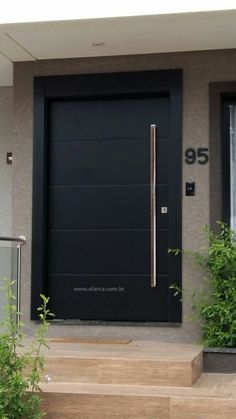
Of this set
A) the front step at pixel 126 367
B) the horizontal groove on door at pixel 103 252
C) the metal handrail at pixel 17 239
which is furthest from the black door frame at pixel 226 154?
the metal handrail at pixel 17 239

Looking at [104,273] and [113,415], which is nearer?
[113,415]

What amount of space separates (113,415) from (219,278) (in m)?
1.63

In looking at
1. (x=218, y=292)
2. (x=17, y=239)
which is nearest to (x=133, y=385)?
(x=218, y=292)

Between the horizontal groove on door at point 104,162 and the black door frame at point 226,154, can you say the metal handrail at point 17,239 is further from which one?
the black door frame at point 226,154

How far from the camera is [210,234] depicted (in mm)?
6098

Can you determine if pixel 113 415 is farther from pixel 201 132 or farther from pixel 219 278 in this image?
pixel 201 132

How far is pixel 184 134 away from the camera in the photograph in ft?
20.8

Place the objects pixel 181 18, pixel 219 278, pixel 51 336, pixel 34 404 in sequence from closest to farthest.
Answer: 1. pixel 34 404
2. pixel 181 18
3. pixel 219 278
4. pixel 51 336

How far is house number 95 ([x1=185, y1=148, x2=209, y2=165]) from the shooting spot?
627cm

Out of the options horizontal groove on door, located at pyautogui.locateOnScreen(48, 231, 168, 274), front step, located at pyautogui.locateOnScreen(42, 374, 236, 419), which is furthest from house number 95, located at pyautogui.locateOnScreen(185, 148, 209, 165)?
front step, located at pyautogui.locateOnScreen(42, 374, 236, 419)

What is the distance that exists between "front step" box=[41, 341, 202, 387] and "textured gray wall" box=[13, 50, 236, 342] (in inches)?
31.6

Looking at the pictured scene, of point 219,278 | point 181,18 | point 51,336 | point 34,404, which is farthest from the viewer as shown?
point 51,336

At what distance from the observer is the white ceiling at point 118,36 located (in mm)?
5616

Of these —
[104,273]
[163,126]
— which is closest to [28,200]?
[104,273]
